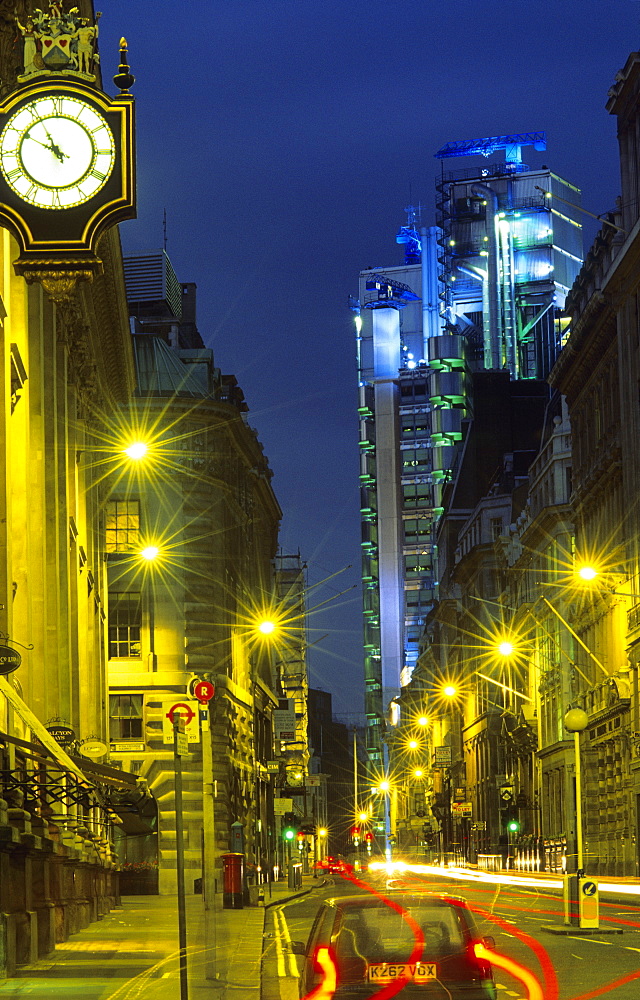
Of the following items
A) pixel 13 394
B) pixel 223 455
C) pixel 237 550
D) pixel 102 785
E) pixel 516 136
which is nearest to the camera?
pixel 13 394

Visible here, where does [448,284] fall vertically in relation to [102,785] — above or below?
above

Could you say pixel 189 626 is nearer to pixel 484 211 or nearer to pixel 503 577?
pixel 503 577

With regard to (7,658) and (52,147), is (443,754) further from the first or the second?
(52,147)

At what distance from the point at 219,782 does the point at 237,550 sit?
1508 cm

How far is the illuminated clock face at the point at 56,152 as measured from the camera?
23.4ft

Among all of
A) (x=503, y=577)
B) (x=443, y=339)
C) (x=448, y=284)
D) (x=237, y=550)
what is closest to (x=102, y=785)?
(x=237, y=550)

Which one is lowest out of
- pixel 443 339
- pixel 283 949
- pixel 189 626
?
pixel 283 949

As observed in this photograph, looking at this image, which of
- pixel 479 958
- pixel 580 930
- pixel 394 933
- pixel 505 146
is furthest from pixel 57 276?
pixel 505 146

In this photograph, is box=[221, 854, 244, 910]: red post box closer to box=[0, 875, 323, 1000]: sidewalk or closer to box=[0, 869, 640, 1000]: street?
box=[0, 869, 640, 1000]: street

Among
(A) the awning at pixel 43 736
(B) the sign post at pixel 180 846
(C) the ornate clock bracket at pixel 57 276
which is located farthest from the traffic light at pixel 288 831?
(C) the ornate clock bracket at pixel 57 276

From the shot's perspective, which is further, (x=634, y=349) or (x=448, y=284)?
(x=448, y=284)

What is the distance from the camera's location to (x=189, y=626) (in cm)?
6656

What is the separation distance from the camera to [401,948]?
1208 cm

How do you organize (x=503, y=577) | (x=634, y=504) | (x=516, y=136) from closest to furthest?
(x=634, y=504) < (x=503, y=577) < (x=516, y=136)
